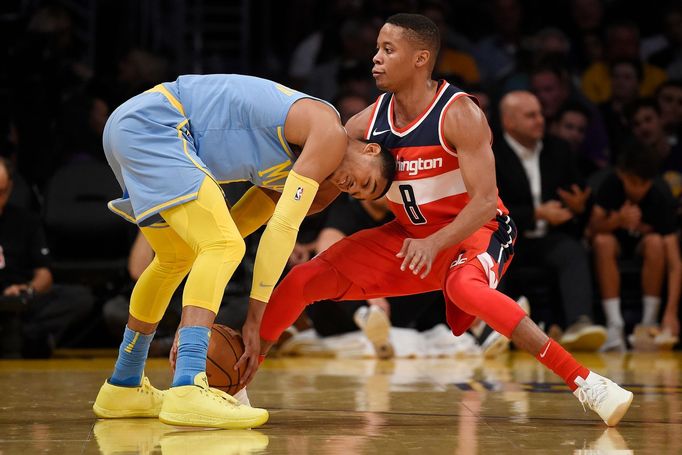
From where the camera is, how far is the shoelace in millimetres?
4082

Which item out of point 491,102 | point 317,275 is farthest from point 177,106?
point 491,102

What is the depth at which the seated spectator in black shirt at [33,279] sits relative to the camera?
7215 millimetres

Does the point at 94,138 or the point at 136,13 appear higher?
the point at 136,13

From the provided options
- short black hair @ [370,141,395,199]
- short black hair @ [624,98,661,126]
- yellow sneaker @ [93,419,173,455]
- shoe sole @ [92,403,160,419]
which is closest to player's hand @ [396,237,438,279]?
short black hair @ [370,141,395,199]

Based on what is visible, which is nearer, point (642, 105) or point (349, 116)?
point (349, 116)

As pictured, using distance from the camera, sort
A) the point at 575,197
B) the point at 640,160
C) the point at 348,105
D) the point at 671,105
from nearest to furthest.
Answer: the point at 575,197 < the point at 640,160 < the point at 348,105 < the point at 671,105

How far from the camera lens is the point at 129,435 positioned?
153 inches

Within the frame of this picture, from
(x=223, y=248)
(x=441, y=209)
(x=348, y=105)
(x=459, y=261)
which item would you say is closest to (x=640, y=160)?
(x=348, y=105)

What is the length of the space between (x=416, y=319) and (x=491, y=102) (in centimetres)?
234

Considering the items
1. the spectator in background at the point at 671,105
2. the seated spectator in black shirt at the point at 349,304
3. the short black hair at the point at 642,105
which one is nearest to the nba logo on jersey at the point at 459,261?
the seated spectator in black shirt at the point at 349,304

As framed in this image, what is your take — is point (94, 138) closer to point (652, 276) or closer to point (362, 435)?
point (652, 276)

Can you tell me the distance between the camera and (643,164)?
8.20 meters

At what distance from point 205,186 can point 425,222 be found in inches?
41.4

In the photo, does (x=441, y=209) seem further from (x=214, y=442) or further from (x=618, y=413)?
(x=214, y=442)
